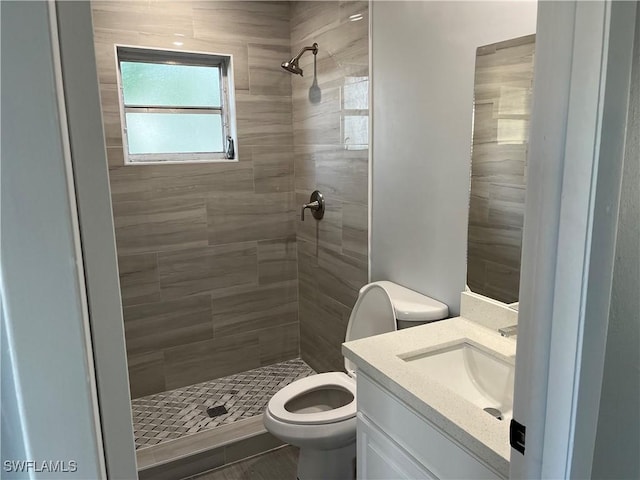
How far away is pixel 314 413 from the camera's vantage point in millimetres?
2014

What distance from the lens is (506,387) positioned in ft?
4.77

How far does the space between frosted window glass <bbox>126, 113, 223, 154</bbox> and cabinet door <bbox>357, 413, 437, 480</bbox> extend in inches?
79.1

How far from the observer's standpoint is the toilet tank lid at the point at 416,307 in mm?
1838

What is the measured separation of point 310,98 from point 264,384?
1.83 meters

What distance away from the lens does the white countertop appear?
1.05 m

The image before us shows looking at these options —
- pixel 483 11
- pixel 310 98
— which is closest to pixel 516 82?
pixel 483 11

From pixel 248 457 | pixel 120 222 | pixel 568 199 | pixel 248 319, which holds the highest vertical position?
pixel 568 199

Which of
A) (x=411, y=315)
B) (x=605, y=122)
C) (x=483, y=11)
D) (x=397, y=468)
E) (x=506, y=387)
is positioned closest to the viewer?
(x=605, y=122)

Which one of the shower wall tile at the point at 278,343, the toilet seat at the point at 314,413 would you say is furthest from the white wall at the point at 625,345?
the shower wall tile at the point at 278,343

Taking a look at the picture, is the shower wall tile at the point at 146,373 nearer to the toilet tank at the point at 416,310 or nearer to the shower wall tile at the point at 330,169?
the shower wall tile at the point at 330,169

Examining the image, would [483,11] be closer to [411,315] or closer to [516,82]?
[516,82]

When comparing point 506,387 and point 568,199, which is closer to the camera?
point 568,199

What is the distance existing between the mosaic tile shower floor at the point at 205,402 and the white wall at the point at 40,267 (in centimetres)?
220

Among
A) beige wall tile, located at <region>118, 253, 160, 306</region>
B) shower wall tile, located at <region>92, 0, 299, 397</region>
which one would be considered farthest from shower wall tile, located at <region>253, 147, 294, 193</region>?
beige wall tile, located at <region>118, 253, 160, 306</region>
